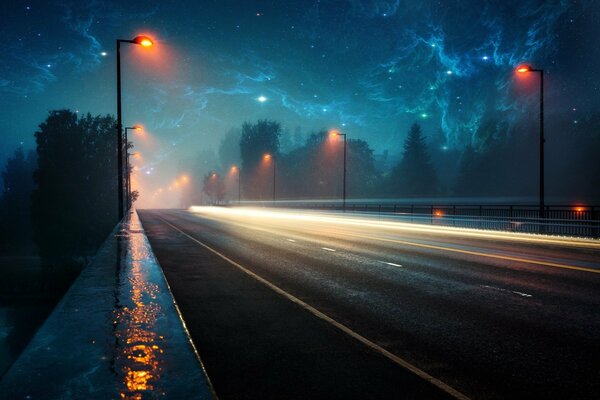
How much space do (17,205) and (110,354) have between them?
437ft

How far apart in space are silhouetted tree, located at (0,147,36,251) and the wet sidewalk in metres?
87.5

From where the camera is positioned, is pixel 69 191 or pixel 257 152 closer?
pixel 69 191

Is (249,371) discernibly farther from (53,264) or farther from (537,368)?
(53,264)

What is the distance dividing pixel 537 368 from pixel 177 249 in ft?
46.9

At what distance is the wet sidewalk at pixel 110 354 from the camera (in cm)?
321

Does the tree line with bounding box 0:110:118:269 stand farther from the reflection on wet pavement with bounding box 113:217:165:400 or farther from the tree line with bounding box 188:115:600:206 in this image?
the reflection on wet pavement with bounding box 113:217:165:400

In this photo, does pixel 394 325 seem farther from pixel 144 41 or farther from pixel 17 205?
pixel 17 205

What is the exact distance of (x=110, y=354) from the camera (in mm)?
4008

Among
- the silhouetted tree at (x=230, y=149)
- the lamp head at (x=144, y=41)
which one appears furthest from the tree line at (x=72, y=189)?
the silhouetted tree at (x=230, y=149)

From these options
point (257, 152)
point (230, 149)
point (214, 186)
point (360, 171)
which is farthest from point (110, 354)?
point (230, 149)

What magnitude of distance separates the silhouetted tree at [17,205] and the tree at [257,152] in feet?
170

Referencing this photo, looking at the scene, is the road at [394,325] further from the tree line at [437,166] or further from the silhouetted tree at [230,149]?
the silhouetted tree at [230,149]

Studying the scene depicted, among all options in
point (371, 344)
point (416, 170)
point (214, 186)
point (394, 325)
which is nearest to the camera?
point (371, 344)

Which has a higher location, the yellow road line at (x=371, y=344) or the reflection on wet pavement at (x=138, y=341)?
the reflection on wet pavement at (x=138, y=341)
